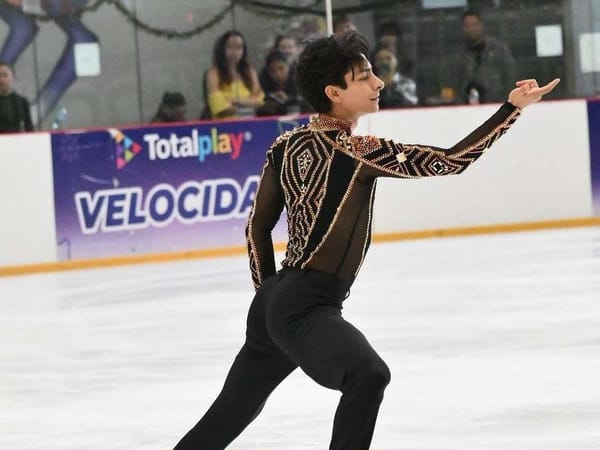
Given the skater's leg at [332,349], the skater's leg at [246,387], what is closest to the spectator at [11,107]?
the skater's leg at [246,387]

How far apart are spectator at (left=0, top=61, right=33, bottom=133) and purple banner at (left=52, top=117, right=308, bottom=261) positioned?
0.51m

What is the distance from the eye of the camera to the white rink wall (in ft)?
38.7

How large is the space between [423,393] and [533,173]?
23.2 ft

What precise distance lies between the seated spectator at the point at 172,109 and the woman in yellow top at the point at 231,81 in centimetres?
23

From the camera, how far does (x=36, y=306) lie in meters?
8.71

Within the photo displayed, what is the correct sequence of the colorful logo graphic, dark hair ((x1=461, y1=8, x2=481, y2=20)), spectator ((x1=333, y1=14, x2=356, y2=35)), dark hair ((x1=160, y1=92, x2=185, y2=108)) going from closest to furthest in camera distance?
1. the colorful logo graphic
2. dark hair ((x1=160, y1=92, x2=185, y2=108))
3. spectator ((x1=333, y1=14, x2=356, y2=35))
4. dark hair ((x1=461, y1=8, x2=481, y2=20))

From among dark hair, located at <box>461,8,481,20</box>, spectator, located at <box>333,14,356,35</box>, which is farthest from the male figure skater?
dark hair, located at <box>461,8,481,20</box>

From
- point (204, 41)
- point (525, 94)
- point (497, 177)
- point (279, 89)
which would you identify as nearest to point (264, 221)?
point (525, 94)

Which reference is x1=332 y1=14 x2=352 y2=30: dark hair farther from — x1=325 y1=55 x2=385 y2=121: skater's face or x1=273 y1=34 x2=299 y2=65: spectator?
x1=325 y1=55 x2=385 y2=121: skater's face

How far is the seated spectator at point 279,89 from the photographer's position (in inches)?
483

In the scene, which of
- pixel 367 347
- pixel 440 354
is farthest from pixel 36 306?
pixel 367 347

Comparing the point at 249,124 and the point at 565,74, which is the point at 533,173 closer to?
the point at 565,74

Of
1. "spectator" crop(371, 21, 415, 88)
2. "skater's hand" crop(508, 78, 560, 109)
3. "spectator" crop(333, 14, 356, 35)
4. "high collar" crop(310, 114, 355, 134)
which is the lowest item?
"high collar" crop(310, 114, 355, 134)

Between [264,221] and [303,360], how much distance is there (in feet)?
1.23
